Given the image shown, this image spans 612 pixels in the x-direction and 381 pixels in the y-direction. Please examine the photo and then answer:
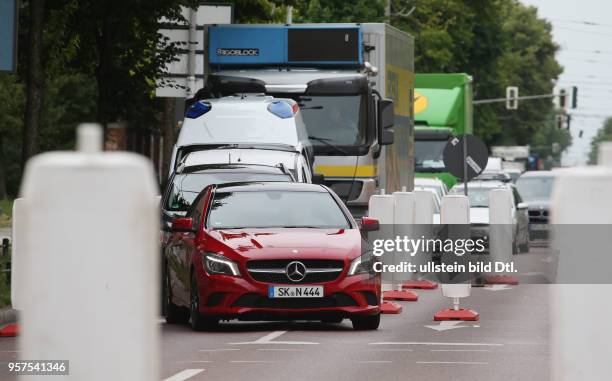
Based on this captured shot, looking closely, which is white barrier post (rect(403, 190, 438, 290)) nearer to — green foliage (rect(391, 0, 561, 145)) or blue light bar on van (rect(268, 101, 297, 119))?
blue light bar on van (rect(268, 101, 297, 119))

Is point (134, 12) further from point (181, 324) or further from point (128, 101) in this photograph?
point (181, 324)

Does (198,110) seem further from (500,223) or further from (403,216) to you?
(403,216)

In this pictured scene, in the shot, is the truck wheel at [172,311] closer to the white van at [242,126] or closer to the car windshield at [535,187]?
the white van at [242,126]

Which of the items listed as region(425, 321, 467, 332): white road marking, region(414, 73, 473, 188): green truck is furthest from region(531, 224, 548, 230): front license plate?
region(425, 321, 467, 332): white road marking

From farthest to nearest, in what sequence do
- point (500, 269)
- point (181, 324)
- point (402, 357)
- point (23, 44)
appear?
1. point (23, 44)
2. point (500, 269)
3. point (181, 324)
4. point (402, 357)

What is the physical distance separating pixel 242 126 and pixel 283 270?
28.6 feet

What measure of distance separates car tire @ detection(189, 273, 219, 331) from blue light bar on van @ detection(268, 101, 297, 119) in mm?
7869

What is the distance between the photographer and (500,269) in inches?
1041

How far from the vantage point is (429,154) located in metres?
44.2

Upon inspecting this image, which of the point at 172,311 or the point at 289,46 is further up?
the point at 289,46

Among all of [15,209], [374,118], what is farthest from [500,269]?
[15,209]

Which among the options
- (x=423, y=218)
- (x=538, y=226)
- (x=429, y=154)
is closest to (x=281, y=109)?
(x=423, y=218)

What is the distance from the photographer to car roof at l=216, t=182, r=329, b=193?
1800 centimetres

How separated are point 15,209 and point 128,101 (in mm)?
13566
